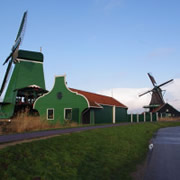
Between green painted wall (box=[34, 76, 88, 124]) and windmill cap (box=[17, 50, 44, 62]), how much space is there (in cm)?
1259

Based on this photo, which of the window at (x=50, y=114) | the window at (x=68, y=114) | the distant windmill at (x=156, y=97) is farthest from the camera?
the distant windmill at (x=156, y=97)

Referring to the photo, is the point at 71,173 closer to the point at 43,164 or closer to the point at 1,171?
the point at 43,164

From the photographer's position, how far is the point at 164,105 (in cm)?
5641

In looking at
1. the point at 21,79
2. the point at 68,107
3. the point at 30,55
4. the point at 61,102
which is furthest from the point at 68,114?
the point at 30,55

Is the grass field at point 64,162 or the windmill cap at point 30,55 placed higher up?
the windmill cap at point 30,55

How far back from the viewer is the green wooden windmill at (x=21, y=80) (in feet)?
125

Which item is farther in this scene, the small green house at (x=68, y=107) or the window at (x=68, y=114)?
the window at (x=68, y=114)

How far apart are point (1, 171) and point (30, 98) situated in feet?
120

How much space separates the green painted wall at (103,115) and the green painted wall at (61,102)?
8.47 feet

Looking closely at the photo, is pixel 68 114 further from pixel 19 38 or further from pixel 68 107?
pixel 19 38

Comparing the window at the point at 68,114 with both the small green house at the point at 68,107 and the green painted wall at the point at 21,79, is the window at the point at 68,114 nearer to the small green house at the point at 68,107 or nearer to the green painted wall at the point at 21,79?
the small green house at the point at 68,107

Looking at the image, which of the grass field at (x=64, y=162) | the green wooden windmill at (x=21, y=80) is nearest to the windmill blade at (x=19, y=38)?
the green wooden windmill at (x=21, y=80)

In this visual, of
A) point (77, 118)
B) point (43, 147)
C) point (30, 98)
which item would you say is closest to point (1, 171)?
point (43, 147)

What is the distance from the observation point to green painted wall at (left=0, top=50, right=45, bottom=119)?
126 feet
